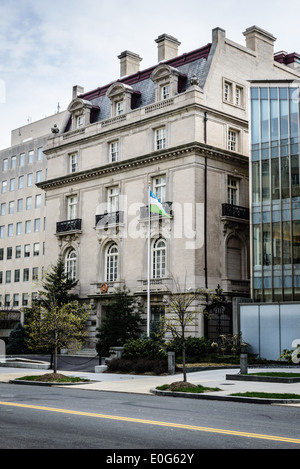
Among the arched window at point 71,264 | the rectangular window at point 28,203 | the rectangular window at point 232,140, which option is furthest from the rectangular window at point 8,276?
the rectangular window at point 232,140

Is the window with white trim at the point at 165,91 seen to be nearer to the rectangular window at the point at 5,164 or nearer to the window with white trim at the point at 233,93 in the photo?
the window with white trim at the point at 233,93

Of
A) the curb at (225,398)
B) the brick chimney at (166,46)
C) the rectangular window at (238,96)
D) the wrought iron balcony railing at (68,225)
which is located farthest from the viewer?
the brick chimney at (166,46)

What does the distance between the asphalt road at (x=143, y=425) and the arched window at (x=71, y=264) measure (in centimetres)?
3195

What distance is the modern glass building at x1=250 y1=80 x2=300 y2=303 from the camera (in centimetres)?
3841

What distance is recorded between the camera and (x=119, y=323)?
42.3 meters

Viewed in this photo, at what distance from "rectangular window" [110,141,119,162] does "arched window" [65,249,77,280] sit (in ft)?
28.6

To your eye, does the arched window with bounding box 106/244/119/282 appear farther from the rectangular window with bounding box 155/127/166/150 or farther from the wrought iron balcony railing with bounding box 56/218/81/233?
the rectangular window with bounding box 155/127/166/150

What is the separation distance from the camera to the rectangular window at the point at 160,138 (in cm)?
4628

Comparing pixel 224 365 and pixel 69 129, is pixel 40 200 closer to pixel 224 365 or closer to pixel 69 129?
pixel 69 129

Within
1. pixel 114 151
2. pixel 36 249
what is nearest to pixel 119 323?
pixel 114 151

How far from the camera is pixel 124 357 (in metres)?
33.0

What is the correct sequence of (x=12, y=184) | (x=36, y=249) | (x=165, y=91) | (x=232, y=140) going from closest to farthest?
(x=232, y=140), (x=165, y=91), (x=36, y=249), (x=12, y=184)

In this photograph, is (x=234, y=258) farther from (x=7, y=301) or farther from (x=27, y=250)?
(x=7, y=301)

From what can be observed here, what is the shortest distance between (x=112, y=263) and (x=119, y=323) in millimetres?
7855
